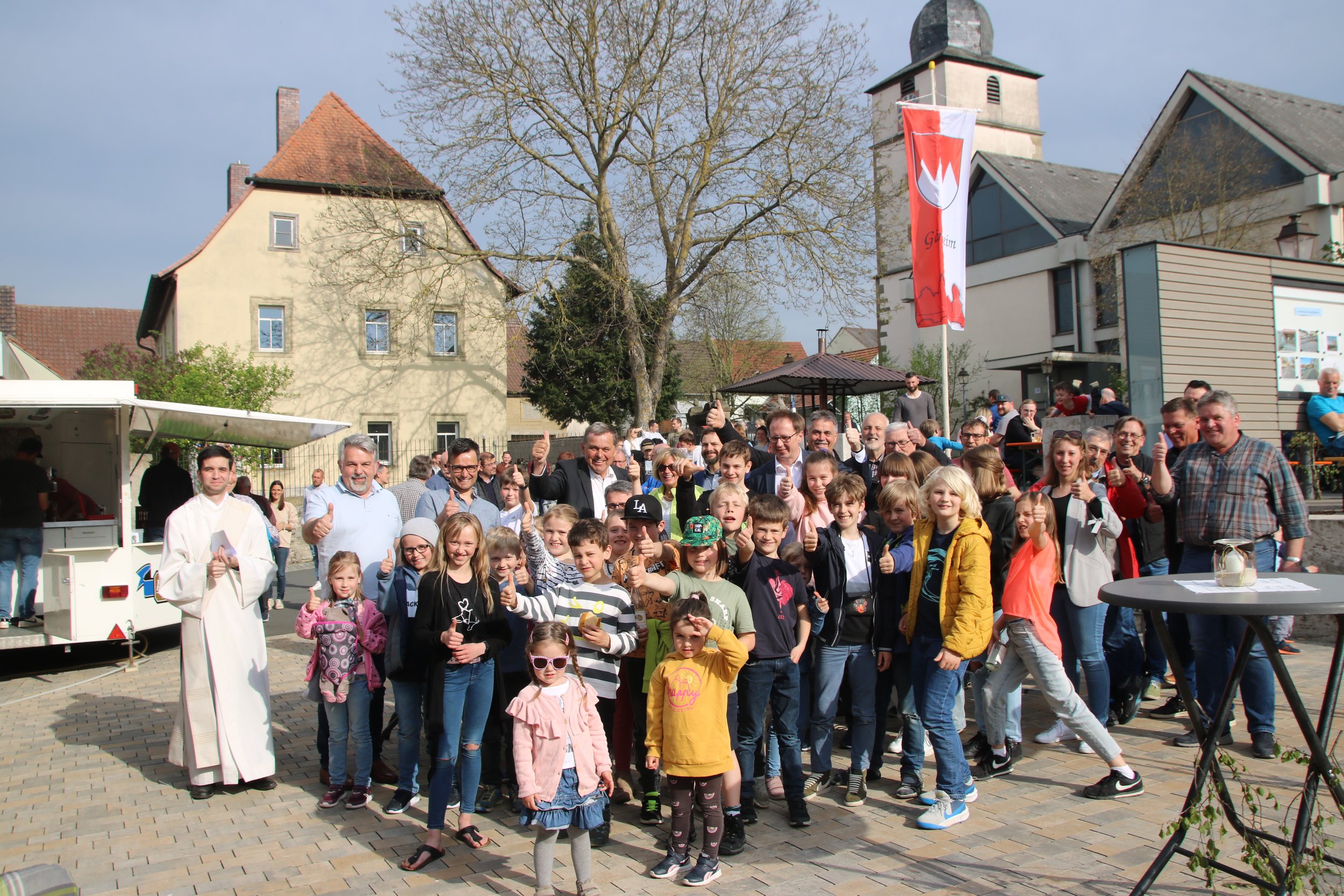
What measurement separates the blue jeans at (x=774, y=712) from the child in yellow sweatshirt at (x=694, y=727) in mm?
390

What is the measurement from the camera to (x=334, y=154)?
32.0 metres

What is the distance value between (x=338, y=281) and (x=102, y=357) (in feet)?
25.7

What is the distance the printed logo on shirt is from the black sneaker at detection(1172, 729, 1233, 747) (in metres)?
3.25

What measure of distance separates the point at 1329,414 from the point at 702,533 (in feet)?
19.9

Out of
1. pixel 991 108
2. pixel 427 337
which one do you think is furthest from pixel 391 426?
pixel 991 108

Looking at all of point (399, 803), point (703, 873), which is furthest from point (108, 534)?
point (703, 873)

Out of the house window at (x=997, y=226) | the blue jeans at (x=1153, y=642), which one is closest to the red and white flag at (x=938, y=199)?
the blue jeans at (x=1153, y=642)

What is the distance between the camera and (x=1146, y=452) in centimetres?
1075

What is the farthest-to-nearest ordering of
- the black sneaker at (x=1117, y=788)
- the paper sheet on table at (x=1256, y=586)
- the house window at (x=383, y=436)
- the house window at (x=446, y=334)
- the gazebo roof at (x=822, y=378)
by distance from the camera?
the house window at (x=446, y=334), the house window at (x=383, y=436), the gazebo roof at (x=822, y=378), the black sneaker at (x=1117, y=788), the paper sheet on table at (x=1256, y=586)

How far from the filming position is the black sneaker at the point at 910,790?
4.76m

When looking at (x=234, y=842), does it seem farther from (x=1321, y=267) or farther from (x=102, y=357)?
(x=102, y=357)

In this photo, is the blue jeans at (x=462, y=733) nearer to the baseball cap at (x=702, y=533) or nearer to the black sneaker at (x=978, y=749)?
the baseball cap at (x=702, y=533)

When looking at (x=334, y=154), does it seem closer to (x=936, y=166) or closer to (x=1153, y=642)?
(x=936, y=166)

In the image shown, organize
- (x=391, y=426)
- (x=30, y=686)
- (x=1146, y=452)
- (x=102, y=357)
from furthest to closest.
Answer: (x=391, y=426)
(x=102, y=357)
(x=1146, y=452)
(x=30, y=686)
